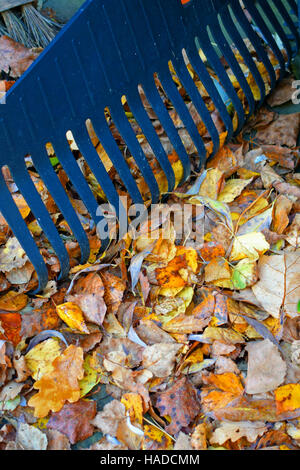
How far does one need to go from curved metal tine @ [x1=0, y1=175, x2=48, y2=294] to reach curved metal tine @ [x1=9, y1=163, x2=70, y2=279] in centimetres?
5

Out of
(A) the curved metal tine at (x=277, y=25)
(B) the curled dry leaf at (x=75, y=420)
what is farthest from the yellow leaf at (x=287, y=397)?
(A) the curved metal tine at (x=277, y=25)

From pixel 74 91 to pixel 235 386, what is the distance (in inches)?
40.6

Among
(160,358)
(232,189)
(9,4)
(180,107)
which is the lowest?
(160,358)

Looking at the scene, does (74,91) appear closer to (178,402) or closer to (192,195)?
(192,195)

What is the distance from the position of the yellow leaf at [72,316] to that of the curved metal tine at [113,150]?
46 cm

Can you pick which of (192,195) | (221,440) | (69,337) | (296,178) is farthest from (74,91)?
(221,440)

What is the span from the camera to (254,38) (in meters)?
2.15

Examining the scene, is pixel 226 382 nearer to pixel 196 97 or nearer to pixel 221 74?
pixel 196 97

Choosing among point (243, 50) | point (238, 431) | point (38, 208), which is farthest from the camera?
point (243, 50)

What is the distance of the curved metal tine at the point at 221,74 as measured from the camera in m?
1.96

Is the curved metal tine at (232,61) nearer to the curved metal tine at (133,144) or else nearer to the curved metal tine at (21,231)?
the curved metal tine at (133,144)

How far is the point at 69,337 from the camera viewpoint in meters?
1.62

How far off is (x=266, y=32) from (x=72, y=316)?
4.88 ft

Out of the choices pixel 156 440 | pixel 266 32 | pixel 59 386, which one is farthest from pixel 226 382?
pixel 266 32
